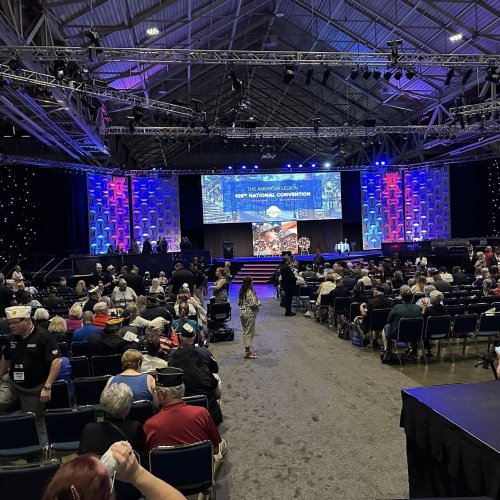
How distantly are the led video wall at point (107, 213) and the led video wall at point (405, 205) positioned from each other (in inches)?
477

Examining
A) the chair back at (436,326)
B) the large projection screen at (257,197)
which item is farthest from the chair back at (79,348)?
the large projection screen at (257,197)

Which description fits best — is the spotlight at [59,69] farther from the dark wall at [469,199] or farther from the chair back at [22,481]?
the dark wall at [469,199]

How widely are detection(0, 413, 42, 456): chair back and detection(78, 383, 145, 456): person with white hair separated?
4.04 ft

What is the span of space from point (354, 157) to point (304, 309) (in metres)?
16.3

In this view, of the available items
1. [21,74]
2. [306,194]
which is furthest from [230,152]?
[21,74]

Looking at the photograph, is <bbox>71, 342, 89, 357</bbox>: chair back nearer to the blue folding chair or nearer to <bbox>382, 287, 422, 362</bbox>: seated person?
the blue folding chair

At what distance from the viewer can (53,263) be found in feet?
57.4

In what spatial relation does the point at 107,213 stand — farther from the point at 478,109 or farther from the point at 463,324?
the point at 463,324

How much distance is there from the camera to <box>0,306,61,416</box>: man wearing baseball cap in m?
3.93

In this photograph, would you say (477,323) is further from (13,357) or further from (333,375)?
(13,357)

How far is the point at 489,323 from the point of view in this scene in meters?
7.03

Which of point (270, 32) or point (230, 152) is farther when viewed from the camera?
point (230, 152)

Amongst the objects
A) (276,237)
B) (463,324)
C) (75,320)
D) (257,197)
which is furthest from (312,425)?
(276,237)

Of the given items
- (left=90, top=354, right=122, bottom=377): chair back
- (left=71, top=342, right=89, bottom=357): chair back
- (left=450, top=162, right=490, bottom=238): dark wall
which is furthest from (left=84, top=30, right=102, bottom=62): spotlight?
(left=450, top=162, right=490, bottom=238): dark wall
